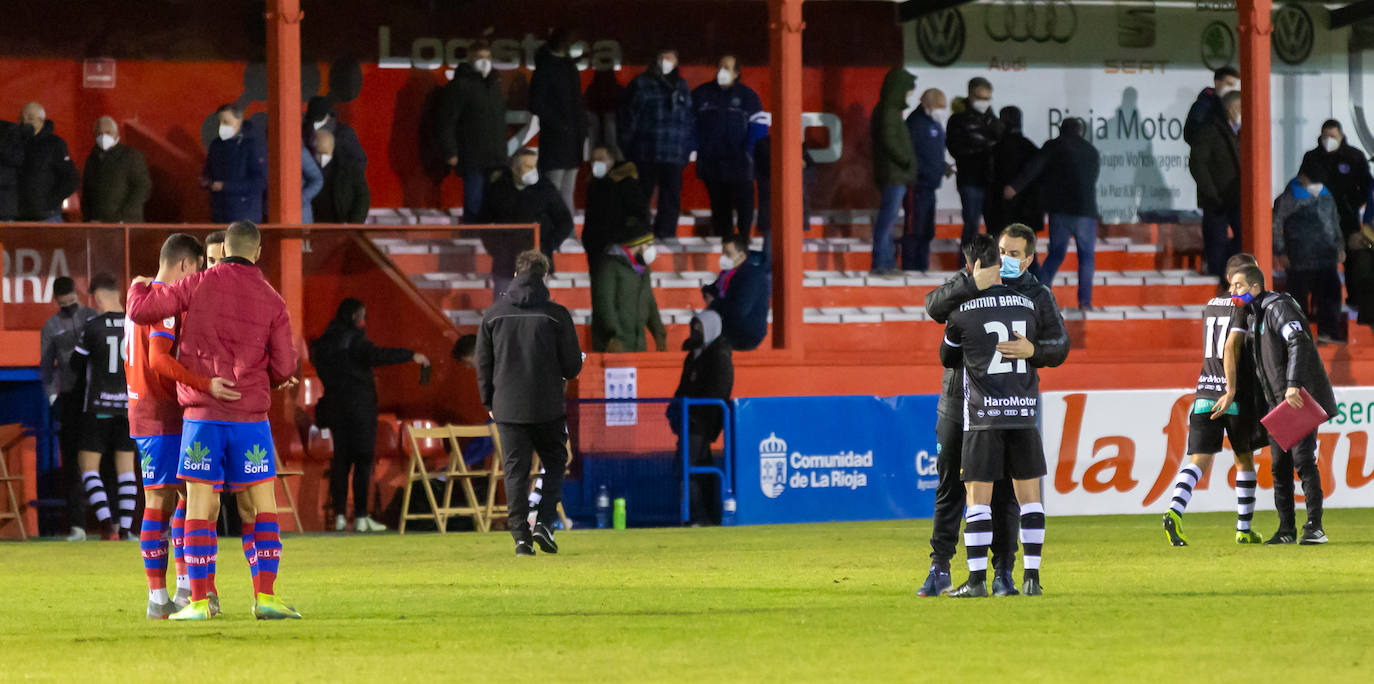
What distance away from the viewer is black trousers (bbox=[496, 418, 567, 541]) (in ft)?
49.4

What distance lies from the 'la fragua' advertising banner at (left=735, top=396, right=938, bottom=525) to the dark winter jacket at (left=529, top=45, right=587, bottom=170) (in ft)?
17.6

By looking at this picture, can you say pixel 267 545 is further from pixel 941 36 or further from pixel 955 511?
pixel 941 36

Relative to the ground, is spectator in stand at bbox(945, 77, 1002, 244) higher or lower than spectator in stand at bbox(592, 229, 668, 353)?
higher

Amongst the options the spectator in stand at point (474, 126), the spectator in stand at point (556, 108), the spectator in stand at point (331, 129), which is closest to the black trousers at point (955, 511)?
the spectator in stand at point (331, 129)

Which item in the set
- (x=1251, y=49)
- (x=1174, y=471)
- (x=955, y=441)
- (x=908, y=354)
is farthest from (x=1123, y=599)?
(x=1251, y=49)

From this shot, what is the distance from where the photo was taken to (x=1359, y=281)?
25.0m

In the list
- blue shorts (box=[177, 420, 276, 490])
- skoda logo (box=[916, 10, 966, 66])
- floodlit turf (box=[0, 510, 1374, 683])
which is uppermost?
skoda logo (box=[916, 10, 966, 66])

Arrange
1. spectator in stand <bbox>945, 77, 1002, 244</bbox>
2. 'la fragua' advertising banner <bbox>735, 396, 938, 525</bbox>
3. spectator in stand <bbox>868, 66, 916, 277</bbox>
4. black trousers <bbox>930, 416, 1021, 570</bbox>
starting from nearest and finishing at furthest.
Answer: black trousers <bbox>930, 416, 1021, 570</bbox>, 'la fragua' advertising banner <bbox>735, 396, 938, 525</bbox>, spectator in stand <bbox>868, 66, 916, 277</bbox>, spectator in stand <bbox>945, 77, 1002, 244</bbox>

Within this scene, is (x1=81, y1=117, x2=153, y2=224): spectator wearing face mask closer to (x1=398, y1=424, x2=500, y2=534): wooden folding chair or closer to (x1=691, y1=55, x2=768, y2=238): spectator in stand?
(x1=398, y1=424, x2=500, y2=534): wooden folding chair

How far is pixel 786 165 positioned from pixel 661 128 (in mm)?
1796

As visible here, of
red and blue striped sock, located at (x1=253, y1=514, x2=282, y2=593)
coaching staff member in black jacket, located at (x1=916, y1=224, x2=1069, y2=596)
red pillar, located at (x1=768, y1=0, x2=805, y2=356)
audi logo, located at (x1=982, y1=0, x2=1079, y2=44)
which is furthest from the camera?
audi logo, located at (x1=982, y1=0, x2=1079, y2=44)

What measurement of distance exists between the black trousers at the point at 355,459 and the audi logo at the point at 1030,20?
1212 cm

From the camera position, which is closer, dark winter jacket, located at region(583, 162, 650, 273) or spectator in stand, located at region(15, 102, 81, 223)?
spectator in stand, located at region(15, 102, 81, 223)

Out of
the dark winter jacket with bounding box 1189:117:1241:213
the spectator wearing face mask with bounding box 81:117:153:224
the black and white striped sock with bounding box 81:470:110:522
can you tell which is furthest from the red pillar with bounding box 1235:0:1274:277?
the black and white striped sock with bounding box 81:470:110:522
